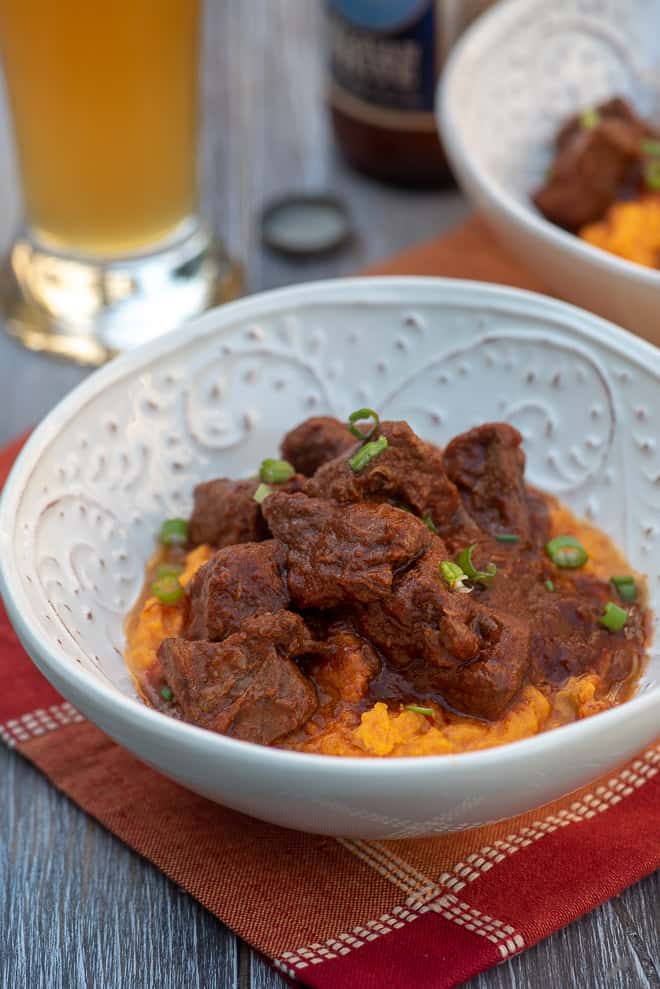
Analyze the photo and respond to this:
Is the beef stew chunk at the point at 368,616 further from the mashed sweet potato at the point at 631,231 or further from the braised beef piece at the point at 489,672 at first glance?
the mashed sweet potato at the point at 631,231

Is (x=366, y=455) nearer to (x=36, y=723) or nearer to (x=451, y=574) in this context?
(x=451, y=574)

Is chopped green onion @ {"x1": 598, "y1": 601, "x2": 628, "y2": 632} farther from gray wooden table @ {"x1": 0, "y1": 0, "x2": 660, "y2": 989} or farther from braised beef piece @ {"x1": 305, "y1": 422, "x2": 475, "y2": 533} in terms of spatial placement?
gray wooden table @ {"x1": 0, "y1": 0, "x2": 660, "y2": 989}

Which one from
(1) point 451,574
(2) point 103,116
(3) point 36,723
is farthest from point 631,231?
(3) point 36,723

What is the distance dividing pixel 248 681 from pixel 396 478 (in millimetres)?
613

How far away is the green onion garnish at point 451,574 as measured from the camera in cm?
303

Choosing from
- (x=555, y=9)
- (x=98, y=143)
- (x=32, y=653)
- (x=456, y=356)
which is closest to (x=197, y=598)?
(x=32, y=653)

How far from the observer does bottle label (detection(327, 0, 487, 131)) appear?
5.46 metres

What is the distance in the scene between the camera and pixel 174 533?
369 cm

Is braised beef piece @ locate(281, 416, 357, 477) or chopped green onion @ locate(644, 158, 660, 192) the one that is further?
chopped green onion @ locate(644, 158, 660, 192)

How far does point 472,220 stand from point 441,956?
11.7 feet

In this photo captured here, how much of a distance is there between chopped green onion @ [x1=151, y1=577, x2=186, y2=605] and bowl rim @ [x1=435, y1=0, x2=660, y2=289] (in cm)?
173

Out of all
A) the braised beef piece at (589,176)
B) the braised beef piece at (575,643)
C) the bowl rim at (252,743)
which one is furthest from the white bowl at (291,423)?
the braised beef piece at (589,176)

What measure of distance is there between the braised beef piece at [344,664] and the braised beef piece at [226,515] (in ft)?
1.24

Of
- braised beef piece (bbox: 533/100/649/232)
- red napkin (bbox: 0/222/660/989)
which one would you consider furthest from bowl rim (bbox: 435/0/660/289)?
red napkin (bbox: 0/222/660/989)
